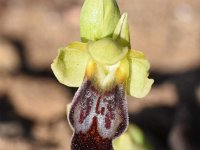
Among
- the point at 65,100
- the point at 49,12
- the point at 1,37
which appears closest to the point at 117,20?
the point at 65,100

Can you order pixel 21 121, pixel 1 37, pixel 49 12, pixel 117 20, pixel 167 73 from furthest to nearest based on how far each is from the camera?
pixel 49 12, pixel 1 37, pixel 167 73, pixel 21 121, pixel 117 20

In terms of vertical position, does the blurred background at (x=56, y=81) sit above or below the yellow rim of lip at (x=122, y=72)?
below

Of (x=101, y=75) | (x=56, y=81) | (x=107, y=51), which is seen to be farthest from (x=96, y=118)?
(x=56, y=81)

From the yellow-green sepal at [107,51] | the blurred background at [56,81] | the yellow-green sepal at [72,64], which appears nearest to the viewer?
the yellow-green sepal at [107,51]

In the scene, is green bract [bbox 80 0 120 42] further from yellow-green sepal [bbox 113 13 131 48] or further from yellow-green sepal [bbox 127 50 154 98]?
yellow-green sepal [bbox 127 50 154 98]

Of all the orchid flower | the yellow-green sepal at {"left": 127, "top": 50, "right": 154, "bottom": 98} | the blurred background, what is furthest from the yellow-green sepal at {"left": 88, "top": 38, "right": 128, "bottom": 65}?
the blurred background

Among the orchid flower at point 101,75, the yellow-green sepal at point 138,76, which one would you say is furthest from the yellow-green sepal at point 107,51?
the yellow-green sepal at point 138,76

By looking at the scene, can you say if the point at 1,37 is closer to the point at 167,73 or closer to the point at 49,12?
the point at 49,12

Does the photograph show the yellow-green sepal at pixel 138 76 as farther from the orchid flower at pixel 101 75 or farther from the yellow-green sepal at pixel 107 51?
the yellow-green sepal at pixel 107 51
